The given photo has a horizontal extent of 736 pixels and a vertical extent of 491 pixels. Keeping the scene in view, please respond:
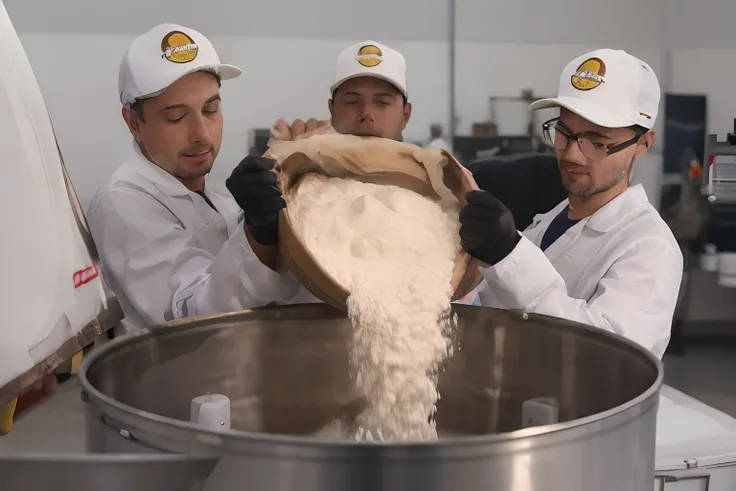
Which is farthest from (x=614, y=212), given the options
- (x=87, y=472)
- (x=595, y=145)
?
(x=87, y=472)

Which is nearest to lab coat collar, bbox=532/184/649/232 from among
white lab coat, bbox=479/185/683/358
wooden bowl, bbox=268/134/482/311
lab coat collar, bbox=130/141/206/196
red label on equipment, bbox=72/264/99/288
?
white lab coat, bbox=479/185/683/358

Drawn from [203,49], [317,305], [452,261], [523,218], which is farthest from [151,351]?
[523,218]

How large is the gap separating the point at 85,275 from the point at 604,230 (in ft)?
3.00

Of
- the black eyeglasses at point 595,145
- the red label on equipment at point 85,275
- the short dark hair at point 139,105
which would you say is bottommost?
the red label on equipment at point 85,275

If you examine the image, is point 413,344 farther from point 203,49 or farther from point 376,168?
point 203,49

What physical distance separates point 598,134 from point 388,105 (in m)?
0.42

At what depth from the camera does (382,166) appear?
0.93 metres

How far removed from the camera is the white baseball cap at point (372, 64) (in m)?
1.41

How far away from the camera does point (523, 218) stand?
1.64 meters

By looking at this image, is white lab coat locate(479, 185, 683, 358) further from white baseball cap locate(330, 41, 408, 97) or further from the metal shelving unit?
the metal shelving unit

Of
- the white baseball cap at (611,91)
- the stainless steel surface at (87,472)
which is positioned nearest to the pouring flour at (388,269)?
the stainless steel surface at (87,472)

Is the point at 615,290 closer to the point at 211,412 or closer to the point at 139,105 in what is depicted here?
the point at 211,412

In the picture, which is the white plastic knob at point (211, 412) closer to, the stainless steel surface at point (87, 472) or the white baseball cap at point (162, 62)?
the stainless steel surface at point (87, 472)

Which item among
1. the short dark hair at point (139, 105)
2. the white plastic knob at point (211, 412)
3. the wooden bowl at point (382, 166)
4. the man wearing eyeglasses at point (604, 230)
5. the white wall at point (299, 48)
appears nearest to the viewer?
the white plastic knob at point (211, 412)
